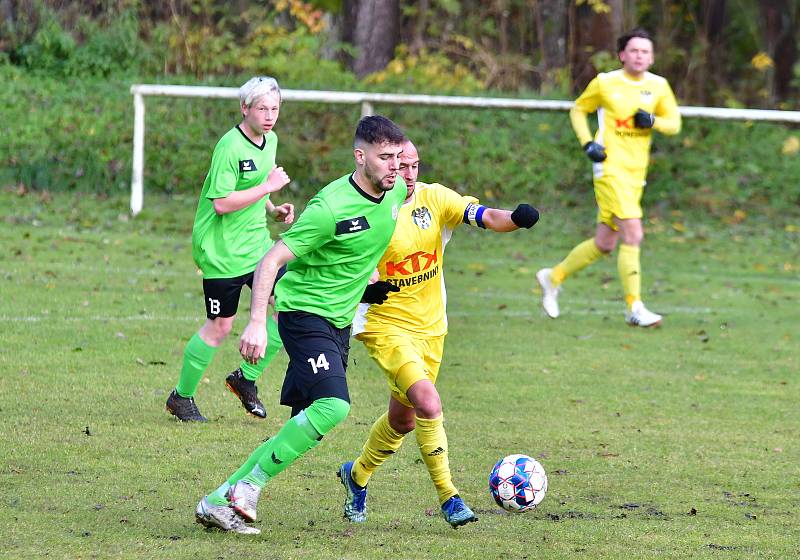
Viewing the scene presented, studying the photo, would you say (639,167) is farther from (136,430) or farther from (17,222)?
(17,222)

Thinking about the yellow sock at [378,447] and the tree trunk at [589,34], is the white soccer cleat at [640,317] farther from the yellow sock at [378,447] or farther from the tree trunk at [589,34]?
the tree trunk at [589,34]

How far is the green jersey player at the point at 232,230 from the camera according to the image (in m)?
7.43

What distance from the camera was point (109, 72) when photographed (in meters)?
21.4

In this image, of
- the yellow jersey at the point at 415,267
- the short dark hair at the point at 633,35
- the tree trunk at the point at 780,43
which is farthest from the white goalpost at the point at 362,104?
the tree trunk at the point at 780,43

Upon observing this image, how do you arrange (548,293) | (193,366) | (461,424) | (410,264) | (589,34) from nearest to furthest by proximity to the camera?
1. (410,264)
2. (193,366)
3. (461,424)
4. (548,293)
5. (589,34)

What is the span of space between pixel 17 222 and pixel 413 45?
11.9 m

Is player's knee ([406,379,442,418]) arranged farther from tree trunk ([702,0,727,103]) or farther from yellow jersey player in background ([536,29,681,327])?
tree trunk ([702,0,727,103])

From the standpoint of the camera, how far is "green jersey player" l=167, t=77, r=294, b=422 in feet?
24.4

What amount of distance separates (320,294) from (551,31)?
22823mm

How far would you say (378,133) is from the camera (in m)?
5.51

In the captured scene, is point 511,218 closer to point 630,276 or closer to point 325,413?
point 325,413

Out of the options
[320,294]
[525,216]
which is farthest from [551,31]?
[320,294]

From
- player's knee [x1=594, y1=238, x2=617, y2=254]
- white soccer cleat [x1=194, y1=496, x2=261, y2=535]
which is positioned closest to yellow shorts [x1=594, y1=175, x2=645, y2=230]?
player's knee [x1=594, y1=238, x2=617, y2=254]

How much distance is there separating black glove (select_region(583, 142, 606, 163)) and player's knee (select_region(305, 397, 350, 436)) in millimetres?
6749
